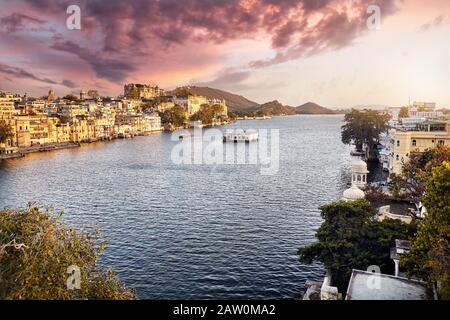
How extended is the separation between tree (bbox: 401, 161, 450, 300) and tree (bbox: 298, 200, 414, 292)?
2.13 metres

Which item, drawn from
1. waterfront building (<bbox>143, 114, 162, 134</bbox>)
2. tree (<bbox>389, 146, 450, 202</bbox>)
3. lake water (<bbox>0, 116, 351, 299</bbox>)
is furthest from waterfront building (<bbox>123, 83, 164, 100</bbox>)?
tree (<bbox>389, 146, 450, 202</bbox>)

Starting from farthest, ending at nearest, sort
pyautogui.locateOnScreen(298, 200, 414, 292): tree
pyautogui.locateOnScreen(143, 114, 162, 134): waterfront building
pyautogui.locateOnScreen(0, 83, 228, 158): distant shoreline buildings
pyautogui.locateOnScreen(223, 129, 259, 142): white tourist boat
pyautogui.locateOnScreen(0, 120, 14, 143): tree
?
pyautogui.locateOnScreen(143, 114, 162, 134): waterfront building → pyautogui.locateOnScreen(223, 129, 259, 142): white tourist boat → pyautogui.locateOnScreen(0, 83, 228, 158): distant shoreline buildings → pyautogui.locateOnScreen(0, 120, 14, 143): tree → pyautogui.locateOnScreen(298, 200, 414, 292): tree

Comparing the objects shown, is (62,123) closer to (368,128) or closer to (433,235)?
(368,128)

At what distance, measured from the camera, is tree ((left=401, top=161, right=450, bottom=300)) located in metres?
7.80

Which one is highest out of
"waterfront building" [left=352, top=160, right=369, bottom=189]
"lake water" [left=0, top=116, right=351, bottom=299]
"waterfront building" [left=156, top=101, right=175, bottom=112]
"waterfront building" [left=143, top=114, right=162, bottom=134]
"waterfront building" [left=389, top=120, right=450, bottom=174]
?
"waterfront building" [left=156, top=101, right=175, bottom=112]

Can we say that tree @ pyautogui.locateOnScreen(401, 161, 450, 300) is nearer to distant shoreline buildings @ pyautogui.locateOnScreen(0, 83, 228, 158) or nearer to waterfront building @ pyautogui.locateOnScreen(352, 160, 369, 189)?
waterfront building @ pyautogui.locateOnScreen(352, 160, 369, 189)

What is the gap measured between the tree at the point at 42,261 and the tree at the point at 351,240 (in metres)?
6.19

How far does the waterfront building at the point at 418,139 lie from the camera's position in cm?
2297

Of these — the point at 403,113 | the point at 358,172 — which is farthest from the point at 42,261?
the point at 403,113

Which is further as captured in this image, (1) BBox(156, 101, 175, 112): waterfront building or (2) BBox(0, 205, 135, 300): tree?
(1) BBox(156, 101, 175, 112): waterfront building

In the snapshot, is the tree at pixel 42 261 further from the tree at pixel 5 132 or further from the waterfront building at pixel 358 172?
the tree at pixel 5 132
